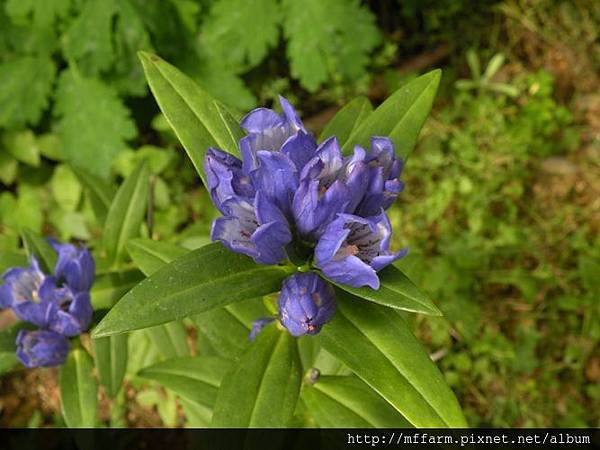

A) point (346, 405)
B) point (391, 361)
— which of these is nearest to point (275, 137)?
point (391, 361)

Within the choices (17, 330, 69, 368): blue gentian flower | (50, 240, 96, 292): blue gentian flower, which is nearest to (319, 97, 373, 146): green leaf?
(50, 240, 96, 292): blue gentian flower

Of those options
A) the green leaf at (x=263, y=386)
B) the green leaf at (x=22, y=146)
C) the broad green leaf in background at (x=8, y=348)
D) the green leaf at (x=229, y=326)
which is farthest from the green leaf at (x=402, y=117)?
the green leaf at (x=22, y=146)

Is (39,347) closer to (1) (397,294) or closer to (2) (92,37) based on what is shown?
(1) (397,294)

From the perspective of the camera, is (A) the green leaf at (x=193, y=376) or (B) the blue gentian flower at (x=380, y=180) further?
(A) the green leaf at (x=193, y=376)

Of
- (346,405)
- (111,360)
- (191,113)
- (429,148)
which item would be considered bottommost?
(429,148)

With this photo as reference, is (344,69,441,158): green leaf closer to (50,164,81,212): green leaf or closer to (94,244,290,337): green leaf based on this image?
(94,244,290,337): green leaf

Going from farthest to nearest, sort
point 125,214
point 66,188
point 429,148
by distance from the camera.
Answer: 1. point 429,148
2. point 66,188
3. point 125,214

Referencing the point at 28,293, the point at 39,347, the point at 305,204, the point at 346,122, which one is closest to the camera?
the point at 305,204

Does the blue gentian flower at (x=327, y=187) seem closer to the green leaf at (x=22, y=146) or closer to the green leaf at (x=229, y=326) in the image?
the green leaf at (x=229, y=326)
